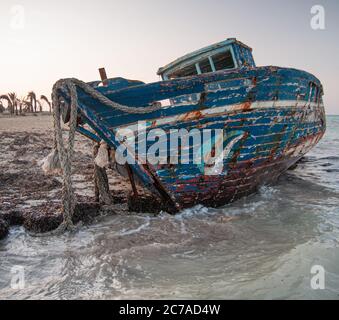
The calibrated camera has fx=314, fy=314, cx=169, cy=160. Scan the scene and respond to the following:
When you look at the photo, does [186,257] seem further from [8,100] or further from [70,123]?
[8,100]

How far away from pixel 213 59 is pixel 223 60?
20cm

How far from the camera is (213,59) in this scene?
5.93m

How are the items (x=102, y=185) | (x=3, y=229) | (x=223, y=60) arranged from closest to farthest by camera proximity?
(x=3, y=229) → (x=102, y=185) → (x=223, y=60)

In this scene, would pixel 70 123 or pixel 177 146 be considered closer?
pixel 70 123

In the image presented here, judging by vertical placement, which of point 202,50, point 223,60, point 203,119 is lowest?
point 203,119

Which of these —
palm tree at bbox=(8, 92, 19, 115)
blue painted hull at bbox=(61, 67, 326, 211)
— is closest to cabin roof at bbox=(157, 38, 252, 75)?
blue painted hull at bbox=(61, 67, 326, 211)

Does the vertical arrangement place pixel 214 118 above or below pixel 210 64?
below

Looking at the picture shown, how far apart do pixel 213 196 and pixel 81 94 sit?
2.31 meters

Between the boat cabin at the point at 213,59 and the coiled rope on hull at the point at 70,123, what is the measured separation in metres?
2.32

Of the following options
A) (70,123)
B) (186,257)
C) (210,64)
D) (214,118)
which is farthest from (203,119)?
(210,64)

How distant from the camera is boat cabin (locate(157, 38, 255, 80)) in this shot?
Result: 5.52 meters

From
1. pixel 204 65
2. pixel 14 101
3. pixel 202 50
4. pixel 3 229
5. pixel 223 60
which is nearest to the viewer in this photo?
pixel 3 229
